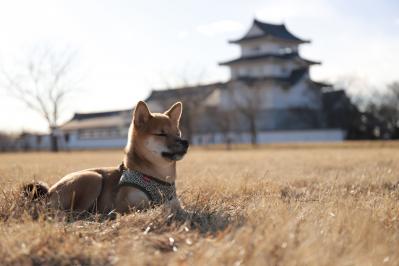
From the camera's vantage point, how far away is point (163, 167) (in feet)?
18.2

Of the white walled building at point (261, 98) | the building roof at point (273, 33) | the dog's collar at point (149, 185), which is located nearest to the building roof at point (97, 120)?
the white walled building at point (261, 98)

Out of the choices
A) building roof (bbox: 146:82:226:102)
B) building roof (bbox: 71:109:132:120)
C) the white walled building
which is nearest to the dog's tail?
the white walled building

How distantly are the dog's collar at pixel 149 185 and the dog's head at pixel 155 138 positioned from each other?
213mm

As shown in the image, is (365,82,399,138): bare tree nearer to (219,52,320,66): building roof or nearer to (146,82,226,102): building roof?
(219,52,320,66): building roof

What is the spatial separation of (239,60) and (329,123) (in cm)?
1210

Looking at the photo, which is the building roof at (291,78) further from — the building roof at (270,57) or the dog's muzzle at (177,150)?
the dog's muzzle at (177,150)

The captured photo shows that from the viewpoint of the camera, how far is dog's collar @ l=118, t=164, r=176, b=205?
209 inches

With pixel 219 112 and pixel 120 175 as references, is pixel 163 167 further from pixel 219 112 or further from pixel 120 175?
pixel 219 112

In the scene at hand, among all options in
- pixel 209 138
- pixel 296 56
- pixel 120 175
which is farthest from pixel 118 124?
pixel 120 175

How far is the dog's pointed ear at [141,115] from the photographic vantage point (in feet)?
17.6

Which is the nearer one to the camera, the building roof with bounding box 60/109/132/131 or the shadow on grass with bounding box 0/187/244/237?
the shadow on grass with bounding box 0/187/244/237

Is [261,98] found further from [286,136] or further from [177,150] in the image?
[177,150]

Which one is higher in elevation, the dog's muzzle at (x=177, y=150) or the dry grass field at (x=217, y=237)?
the dog's muzzle at (x=177, y=150)

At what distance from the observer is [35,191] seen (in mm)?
5422
